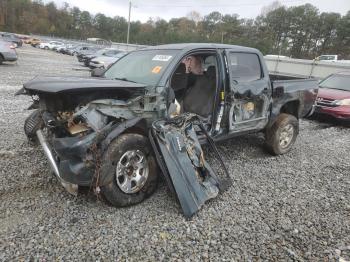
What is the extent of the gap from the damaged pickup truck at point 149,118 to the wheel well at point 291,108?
0.81m

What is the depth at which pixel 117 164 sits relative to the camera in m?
3.11

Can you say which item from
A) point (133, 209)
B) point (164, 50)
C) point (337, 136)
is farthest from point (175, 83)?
point (337, 136)

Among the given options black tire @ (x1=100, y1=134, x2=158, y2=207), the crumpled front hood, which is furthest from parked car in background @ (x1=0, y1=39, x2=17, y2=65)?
black tire @ (x1=100, y1=134, x2=158, y2=207)

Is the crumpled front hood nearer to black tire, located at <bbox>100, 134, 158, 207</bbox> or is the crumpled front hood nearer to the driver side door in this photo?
black tire, located at <bbox>100, 134, 158, 207</bbox>

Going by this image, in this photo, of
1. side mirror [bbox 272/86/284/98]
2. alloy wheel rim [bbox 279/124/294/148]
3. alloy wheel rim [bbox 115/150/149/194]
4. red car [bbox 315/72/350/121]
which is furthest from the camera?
red car [bbox 315/72/350/121]

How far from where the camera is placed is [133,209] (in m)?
3.27

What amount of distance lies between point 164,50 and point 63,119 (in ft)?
5.66

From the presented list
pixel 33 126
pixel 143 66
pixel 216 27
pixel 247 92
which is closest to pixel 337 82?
pixel 247 92

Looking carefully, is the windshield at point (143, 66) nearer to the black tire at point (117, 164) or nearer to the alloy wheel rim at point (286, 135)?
the black tire at point (117, 164)

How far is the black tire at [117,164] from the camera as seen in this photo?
303 centimetres

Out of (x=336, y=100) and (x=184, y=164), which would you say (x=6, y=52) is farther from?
(x=184, y=164)

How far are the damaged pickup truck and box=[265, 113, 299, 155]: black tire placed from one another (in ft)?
1.12

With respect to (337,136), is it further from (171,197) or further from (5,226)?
(5,226)

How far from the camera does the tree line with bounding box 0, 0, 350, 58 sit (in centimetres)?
5141
